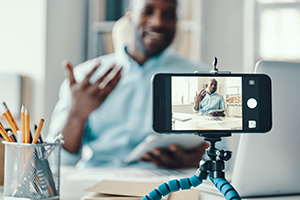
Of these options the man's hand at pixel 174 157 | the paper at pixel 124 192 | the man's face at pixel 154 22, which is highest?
the man's face at pixel 154 22

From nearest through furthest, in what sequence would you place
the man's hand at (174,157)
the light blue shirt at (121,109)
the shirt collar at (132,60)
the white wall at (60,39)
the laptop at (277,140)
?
the laptop at (277,140) < the man's hand at (174,157) < the white wall at (60,39) < the light blue shirt at (121,109) < the shirt collar at (132,60)

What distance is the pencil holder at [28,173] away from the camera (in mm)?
415

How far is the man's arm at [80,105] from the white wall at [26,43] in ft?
0.56

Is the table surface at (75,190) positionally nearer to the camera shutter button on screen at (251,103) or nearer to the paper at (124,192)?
the paper at (124,192)

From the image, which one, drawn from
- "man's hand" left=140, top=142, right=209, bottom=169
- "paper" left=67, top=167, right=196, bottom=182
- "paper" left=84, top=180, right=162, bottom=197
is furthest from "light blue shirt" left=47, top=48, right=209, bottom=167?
"paper" left=84, top=180, right=162, bottom=197

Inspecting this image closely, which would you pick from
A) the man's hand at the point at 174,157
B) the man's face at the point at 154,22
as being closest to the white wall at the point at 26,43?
the man's face at the point at 154,22

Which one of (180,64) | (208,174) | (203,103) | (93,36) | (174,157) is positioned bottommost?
(174,157)

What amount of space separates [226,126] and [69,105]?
3.01 ft

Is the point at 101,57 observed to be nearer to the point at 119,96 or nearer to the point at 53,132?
the point at 119,96

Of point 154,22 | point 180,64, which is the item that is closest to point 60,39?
point 154,22

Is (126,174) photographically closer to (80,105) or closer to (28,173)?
(28,173)

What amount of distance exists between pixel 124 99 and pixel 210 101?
3.63ft

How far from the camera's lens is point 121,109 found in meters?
1.41

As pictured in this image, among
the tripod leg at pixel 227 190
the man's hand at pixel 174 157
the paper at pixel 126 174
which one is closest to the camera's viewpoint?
the tripod leg at pixel 227 190
